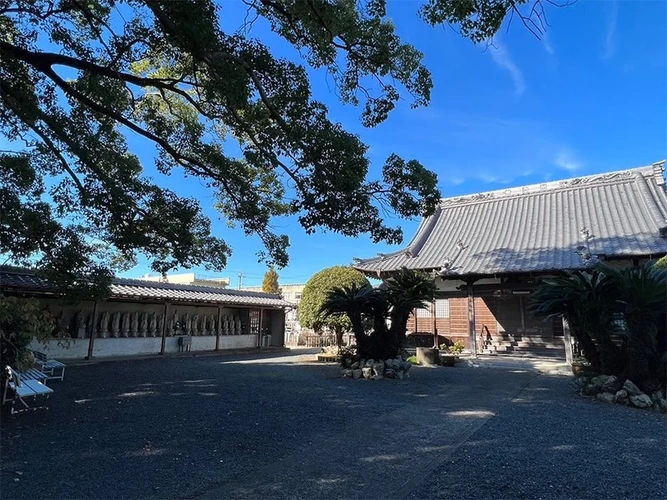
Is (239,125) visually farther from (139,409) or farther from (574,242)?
(574,242)

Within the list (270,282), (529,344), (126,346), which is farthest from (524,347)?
(270,282)

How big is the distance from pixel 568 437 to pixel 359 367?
6.01 m

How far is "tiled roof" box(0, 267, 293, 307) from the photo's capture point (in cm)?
1194

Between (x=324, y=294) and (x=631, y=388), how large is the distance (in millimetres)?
10734

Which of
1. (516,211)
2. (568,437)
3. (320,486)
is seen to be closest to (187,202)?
(320,486)

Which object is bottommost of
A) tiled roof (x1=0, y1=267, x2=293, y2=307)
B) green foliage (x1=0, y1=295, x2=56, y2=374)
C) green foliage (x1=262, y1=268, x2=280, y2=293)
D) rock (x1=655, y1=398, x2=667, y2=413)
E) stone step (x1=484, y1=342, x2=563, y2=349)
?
rock (x1=655, y1=398, x2=667, y2=413)

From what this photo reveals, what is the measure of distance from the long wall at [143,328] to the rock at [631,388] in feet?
42.4

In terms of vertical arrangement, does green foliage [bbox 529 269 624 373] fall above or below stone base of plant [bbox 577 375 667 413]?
above

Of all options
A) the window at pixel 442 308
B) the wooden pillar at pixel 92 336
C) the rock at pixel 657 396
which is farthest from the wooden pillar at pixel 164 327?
the rock at pixel 657 396

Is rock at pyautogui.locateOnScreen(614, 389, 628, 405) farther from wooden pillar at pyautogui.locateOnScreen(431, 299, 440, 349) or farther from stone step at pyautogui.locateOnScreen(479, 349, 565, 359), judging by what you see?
wooden pillar at pyautogui.locateOnScreen(431, 299, 440, 349)

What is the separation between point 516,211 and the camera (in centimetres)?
1889

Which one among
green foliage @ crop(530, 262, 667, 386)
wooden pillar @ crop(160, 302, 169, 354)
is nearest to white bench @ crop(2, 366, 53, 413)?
green foliage @ crop(530, 262, 667, 386)

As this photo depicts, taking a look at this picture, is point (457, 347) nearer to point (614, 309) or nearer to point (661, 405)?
point (614, 309)

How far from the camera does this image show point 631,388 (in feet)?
24.0
